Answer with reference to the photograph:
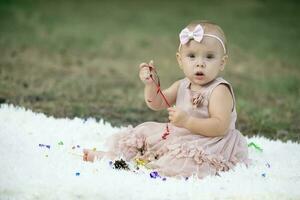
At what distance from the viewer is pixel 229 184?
261 centimetres

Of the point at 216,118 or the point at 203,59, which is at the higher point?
the point at 203,59

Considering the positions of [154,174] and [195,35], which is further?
[195,35]

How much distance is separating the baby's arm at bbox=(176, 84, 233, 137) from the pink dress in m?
0.04

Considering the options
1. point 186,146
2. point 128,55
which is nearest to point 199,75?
point 186,146

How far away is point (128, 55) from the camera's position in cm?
724

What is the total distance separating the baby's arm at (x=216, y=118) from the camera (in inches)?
113

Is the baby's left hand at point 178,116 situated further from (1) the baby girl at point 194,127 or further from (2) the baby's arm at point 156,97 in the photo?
(2) the baby's arm at point 156,97

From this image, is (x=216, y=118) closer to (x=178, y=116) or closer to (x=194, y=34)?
(x=178, y=116)

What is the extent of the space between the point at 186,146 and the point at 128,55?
14.6ft

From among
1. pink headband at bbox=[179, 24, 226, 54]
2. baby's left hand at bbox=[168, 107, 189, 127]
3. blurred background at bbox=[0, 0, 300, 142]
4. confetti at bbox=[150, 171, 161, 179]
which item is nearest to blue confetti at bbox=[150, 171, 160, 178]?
confetti at bbox=[150, 171, 161, 179]

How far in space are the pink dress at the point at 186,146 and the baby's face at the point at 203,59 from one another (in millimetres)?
65

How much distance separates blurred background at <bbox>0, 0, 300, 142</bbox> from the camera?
14.9 ft

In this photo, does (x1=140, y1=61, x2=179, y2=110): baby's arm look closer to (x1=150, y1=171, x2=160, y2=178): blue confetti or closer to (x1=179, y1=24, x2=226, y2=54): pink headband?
(x1=179, y1=24, x2=226, y2=54): pink headband

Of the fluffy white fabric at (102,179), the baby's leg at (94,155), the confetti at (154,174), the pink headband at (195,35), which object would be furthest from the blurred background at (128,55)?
the confetti at (154,174)
